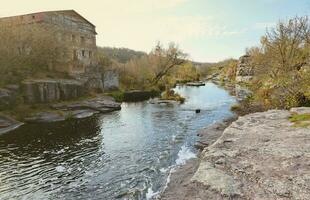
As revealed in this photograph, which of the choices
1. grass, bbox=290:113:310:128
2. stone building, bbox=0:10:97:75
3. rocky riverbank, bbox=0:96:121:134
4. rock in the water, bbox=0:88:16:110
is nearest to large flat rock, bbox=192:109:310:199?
grass, bbox=290:113:310:128

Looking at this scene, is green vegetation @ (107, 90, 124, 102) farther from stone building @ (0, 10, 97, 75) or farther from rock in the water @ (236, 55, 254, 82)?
rock in the water @ (236, 55, 254, 82)

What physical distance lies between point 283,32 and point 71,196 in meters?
51.3

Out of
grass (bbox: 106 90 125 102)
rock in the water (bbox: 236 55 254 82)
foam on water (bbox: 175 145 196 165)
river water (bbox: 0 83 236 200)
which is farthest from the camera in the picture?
rock in the water (bbox: 236 55 254 82)

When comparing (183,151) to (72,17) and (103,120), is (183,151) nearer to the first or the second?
(103,120)

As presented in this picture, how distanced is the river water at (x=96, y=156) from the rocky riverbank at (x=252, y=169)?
10.4 feet

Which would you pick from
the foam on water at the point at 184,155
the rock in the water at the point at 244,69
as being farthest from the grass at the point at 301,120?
the rock in the water at the point at 244,69

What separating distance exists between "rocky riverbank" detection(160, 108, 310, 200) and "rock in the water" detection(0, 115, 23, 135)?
25.2m

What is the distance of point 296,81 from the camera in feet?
117

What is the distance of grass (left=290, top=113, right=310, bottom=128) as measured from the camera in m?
20.9

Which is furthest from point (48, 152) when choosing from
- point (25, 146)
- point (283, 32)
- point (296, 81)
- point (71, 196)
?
point (283, 32)

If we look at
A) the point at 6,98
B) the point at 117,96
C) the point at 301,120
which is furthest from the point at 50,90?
the point at 301,120

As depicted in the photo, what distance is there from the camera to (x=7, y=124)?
122ft

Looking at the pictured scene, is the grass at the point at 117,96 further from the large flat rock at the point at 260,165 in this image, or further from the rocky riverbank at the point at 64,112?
the large flat rock at the point at 260,165

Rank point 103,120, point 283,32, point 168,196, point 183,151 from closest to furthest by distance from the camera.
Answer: point 168,196 → point 183,151 → point 103,120 → point 283,32
